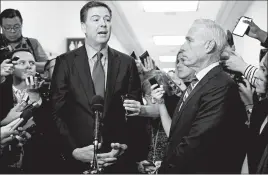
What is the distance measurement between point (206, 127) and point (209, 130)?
0.02 m

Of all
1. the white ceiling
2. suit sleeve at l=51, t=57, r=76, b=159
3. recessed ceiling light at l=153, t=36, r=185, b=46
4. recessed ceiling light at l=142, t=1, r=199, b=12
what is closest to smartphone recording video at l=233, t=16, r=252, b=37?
suit sleeve at l=51, t=57, r=76, b=159

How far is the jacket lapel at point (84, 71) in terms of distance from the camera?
2008mm

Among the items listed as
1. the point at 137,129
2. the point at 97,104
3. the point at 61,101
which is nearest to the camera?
the point at 97,104

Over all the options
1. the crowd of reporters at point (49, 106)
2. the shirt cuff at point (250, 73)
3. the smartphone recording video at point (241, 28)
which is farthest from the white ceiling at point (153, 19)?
the shirt cuff at point (250, 73)

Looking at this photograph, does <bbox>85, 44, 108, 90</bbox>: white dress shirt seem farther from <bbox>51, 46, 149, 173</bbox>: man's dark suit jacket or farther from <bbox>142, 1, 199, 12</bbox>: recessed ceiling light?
<bbox>142, 1, 199, 12</bbox>: recessed ceiling light

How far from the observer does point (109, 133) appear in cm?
205

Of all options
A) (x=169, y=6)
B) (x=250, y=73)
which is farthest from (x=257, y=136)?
(x=169, y=6)

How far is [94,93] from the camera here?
6.63ft

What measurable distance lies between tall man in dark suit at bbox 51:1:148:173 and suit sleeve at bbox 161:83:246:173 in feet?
1.28

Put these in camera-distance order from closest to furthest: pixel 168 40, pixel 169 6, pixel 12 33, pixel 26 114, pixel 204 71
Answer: pixel 204 71 < pixel 26 114 < pixel 12 33 < pixel 169 6 < pixel 168 40

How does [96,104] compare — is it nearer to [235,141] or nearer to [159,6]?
[235,141]

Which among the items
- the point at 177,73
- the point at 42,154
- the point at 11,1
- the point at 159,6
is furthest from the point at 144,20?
the point at 42,154

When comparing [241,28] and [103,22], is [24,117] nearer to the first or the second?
[103,22]

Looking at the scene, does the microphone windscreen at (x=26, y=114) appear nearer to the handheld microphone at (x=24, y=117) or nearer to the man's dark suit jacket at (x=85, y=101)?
the handheld microphone at (x=24, y=117)
